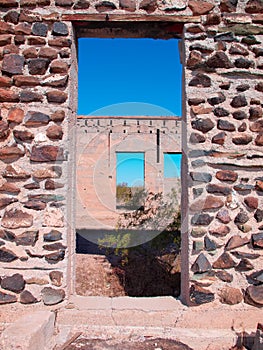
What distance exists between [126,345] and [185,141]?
1523 millimetres

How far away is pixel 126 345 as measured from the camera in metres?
2.09

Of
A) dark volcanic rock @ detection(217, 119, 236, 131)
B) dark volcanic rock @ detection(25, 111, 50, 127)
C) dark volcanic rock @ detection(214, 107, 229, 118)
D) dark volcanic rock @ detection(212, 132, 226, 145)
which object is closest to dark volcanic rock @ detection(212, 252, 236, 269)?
dark volcanic rock @ detection(212, 132, 226, 145)

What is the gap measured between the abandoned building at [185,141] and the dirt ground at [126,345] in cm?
42

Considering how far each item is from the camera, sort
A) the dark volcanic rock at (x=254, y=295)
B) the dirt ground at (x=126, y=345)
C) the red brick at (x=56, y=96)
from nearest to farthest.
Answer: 1. the dirt ground at (x=126, y=345)
2. the dark volcanic rock at (x=254, y=295)
3. the red brick at (x=56, y=96)

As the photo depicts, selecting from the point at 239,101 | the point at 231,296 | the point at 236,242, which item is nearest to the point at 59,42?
the point at 239,101

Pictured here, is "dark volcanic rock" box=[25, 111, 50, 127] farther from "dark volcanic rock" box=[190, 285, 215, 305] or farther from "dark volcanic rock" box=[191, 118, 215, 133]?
"dark volcanic rock" box=[190, 285, 215, 305]

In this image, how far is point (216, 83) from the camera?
8.36 feet

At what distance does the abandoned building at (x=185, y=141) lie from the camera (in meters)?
2.46

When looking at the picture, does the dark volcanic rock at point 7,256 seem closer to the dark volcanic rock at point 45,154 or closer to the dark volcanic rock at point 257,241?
the dark volcanic rock at point 45,154

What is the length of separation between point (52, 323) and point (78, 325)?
19 centimetres

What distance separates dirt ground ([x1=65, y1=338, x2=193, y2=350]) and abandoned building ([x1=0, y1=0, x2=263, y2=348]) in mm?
416

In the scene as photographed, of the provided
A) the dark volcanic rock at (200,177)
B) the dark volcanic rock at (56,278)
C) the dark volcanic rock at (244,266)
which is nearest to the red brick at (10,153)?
the dark volcanic rock at (56,278)

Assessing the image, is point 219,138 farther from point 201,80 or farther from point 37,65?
point 37,65

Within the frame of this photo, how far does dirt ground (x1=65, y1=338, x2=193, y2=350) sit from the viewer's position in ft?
6.72
